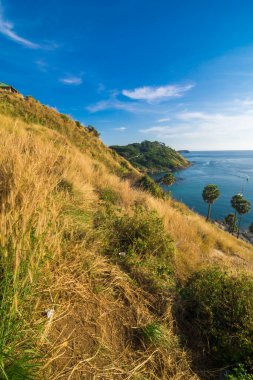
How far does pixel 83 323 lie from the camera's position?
2020 mm

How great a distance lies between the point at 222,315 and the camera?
8.50 ft

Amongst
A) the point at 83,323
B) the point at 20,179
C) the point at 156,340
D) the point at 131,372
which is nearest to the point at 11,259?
the point at 83,323

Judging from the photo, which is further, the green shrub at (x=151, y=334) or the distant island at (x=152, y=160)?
the distant island at (x=152, y=160)

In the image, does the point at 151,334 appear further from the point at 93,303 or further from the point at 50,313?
the point at 50,313

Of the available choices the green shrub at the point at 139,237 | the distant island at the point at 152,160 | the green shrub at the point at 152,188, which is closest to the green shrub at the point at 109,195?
the green shrub at the point at 139,237

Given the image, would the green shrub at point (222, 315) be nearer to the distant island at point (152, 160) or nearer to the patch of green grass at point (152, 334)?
the patch of green grass at point (152, 334)

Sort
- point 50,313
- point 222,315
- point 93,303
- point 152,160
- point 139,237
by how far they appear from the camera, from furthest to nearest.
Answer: point 152,160 → point 139,237 → point 222,315 → point 93,303 → point 50,313

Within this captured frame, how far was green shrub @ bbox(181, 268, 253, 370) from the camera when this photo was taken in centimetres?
229

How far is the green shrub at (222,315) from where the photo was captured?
7.50 ft

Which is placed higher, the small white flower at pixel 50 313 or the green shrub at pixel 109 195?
the green shrub at pixel 109 195

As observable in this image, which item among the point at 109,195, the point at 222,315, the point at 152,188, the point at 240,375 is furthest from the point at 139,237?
the point at 152,188

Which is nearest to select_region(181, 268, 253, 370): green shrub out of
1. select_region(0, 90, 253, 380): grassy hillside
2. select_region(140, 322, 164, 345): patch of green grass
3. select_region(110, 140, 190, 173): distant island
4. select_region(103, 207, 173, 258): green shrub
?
select_region(0, 90, 253, 380): grassy hillside

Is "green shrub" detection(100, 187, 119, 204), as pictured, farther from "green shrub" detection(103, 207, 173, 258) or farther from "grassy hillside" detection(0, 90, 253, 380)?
"grassy hillside" detection(0, 90, 253, 380)

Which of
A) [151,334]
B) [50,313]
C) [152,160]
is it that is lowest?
[151,334]
